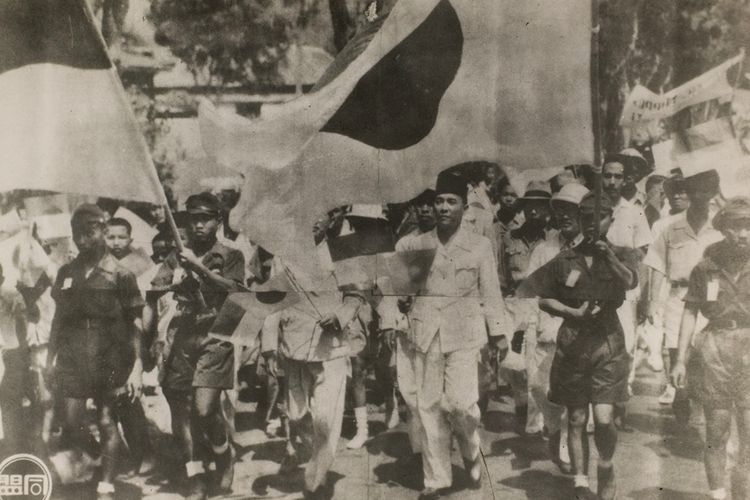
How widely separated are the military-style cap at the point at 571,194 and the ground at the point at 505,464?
1.36m

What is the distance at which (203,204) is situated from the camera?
603cm

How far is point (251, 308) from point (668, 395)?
3.16m

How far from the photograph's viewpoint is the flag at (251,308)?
5.94 metres

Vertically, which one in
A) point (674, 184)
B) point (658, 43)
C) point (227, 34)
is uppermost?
point (227, 34)

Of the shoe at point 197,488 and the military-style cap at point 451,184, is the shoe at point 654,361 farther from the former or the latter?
the shoe at point 197,488

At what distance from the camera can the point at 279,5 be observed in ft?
19.6

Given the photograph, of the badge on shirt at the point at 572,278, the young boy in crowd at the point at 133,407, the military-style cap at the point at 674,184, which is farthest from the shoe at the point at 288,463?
the military-style cap at the point at 674,184

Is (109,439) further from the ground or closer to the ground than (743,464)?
further from the ground

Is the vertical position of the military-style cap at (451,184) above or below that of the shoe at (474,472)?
above

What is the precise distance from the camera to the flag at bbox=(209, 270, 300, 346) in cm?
594

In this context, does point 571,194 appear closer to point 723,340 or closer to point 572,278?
point 572,278

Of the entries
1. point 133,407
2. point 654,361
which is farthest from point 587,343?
point 133,407

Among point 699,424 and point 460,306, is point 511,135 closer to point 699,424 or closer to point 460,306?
point 460,306

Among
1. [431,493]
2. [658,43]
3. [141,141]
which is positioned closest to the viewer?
[431,493]
